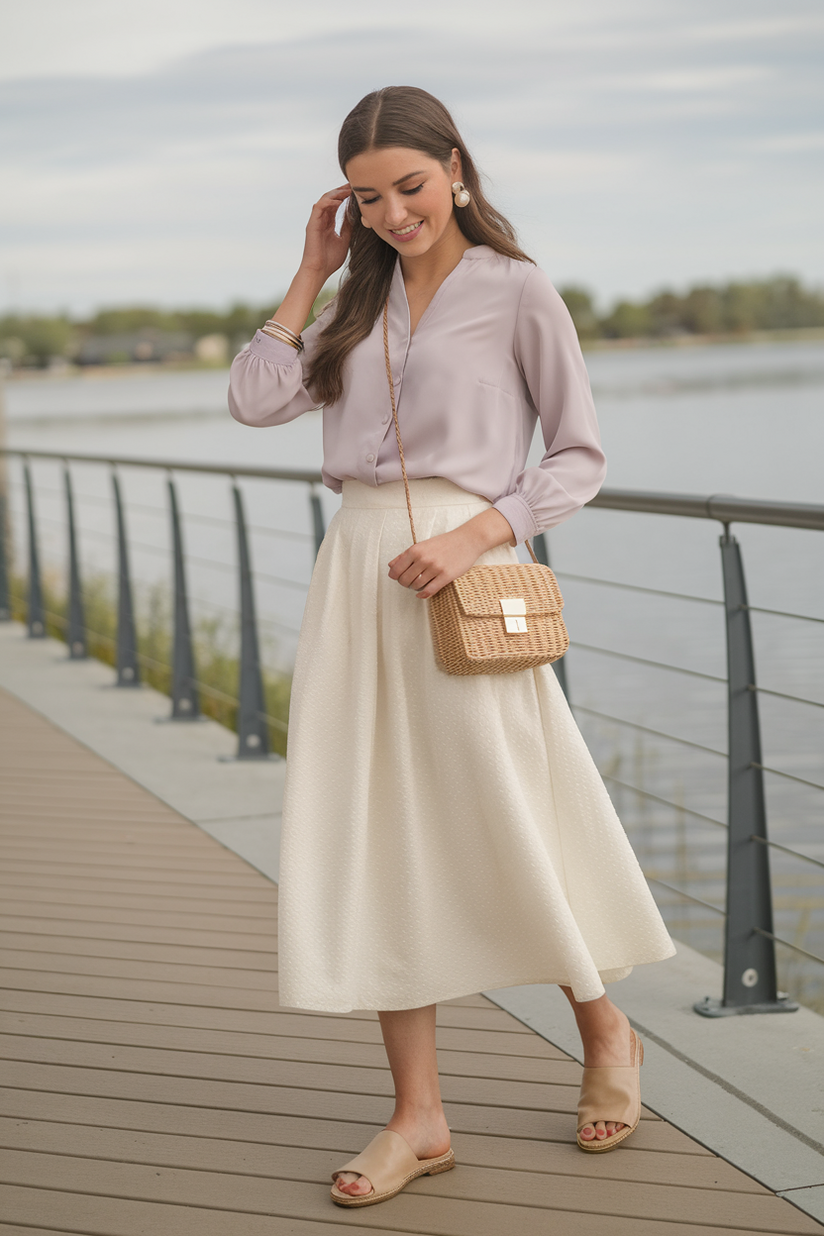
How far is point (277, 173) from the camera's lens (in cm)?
4519

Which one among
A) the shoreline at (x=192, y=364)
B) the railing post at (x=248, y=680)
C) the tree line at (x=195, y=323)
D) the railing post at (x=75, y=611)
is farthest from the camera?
the tree line at (x=195, y=323)

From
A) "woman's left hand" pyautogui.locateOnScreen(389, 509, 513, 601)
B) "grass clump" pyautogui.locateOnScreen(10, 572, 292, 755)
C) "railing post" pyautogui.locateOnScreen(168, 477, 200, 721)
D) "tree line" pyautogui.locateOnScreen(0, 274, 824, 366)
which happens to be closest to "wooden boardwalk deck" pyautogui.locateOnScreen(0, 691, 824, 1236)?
"woman's left hand" pyautogui.locateOnScreen(389, 509, 513, 601)

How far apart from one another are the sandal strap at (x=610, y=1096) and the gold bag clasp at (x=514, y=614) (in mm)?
657

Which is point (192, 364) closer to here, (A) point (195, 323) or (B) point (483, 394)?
(A) point (195, 323)

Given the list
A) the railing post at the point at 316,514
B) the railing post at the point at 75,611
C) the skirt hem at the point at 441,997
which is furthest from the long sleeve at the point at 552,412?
the railing post at the point at 75,611

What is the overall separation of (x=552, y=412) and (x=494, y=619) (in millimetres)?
291

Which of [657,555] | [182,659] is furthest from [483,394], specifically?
[657,555]

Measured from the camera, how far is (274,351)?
75.2 inches

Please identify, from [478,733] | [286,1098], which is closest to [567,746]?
[478,733]

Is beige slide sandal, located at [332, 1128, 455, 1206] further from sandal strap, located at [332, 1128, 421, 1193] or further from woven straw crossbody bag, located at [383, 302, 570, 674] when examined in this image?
woven straw crossbody bag, located at [383, 302, 570, 674]

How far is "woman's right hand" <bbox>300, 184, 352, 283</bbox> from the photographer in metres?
1.91

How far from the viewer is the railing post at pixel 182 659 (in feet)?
16.8

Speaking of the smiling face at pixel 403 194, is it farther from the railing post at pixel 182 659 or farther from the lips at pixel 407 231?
the railing post at pixel 182 659

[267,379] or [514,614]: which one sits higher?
[267,379]
